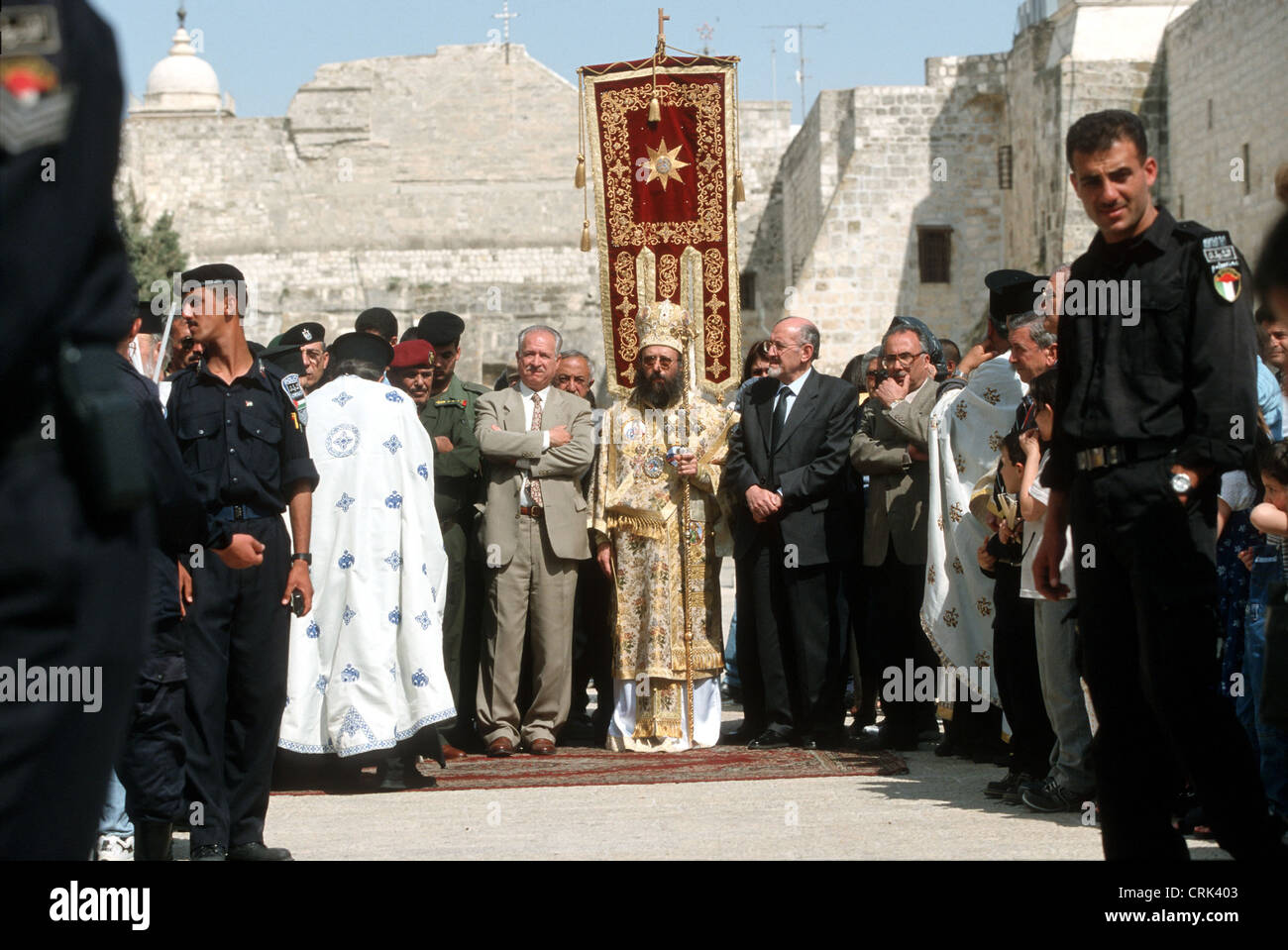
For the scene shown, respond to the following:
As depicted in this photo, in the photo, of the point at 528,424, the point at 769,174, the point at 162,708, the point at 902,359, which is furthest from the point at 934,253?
the point at 162,708

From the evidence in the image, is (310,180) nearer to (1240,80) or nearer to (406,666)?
(1240,80)

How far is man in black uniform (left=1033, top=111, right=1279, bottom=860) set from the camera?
383cm

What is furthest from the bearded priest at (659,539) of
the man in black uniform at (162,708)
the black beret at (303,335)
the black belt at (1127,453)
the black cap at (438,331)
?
the black belt at (1127,453)

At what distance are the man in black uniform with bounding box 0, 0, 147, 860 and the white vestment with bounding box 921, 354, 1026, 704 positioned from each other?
6.30 m

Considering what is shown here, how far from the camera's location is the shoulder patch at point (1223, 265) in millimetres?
4035

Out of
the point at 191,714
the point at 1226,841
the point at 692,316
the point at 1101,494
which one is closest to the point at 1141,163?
the point at 1101,494

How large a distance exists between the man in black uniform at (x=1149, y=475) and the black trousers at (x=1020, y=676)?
9.18 ft

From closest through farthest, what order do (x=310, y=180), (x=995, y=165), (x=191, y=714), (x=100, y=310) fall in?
(x=100, y=310)
(x=191, y=714)
(x=995, y=165)
(x=310, y=180)

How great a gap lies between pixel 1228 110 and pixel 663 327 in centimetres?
1765

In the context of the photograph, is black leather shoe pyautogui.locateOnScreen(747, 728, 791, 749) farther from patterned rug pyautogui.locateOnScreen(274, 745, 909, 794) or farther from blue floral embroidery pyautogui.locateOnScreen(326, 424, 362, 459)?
blue floral embroidery pyautogui.locateOnScreen(326, 424, 362, 459)

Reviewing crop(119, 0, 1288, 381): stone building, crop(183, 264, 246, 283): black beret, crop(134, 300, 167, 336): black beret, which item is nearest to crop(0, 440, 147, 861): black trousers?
crop(183, 264, 246, 283): black beret

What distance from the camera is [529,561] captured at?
9.04 m

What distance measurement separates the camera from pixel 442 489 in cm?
878
